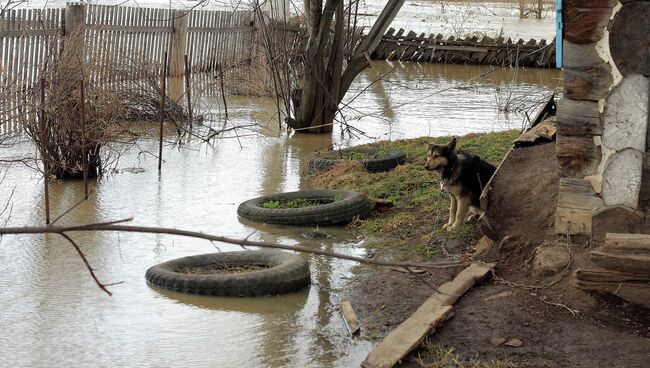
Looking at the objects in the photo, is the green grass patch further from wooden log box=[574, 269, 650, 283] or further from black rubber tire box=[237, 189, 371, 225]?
black rubber tire box=[237, 189, 371, 225]

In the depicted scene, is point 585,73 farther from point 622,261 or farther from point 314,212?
point 314,212

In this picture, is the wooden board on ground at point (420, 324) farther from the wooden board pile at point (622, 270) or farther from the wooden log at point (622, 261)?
the wooden log at point (622, 261)

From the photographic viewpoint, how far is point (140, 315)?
7.42m

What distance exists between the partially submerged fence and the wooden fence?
204 inches

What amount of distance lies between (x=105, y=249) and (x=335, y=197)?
288 centimetres

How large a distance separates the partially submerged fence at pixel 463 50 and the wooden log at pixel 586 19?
19891mm

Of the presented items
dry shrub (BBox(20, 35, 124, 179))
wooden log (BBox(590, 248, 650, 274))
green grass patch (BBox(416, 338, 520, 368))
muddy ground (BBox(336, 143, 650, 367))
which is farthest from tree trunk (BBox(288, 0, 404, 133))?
green grass patch (BBox(416, 338, 520, 368))

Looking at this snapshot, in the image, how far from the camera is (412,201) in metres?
11.0

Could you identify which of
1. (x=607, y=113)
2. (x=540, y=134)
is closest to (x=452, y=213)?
(x=540, y=134)

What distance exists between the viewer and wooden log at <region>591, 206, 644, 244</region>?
7.20 meters

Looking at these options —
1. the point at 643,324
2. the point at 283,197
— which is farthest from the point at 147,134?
the point at 643,324

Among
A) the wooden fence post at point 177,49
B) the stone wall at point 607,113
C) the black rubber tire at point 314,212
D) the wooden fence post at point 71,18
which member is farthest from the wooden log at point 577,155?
the wooden fence post at point 177,49

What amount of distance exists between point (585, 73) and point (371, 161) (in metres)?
5.62

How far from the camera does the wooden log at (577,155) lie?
24.0 ft
